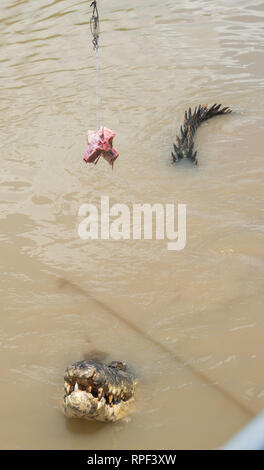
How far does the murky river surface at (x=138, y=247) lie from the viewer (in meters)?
3.30

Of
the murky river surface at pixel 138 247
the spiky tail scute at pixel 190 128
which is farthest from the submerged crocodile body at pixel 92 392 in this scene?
the spiky tail scute at pixel 190 128

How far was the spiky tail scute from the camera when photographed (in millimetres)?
6474

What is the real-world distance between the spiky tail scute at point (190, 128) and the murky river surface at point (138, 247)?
0.14 m

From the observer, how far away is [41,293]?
4.37 m

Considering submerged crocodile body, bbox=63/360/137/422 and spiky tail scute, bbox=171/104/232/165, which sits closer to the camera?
submerged crocodile body, bbox=63/360/137/422

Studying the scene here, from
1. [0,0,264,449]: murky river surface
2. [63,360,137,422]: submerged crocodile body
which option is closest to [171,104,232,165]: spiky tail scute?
[0,0,264,449]: murky river surface

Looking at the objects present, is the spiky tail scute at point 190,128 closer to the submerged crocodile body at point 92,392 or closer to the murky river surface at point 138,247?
the murky river surface at point 138,247

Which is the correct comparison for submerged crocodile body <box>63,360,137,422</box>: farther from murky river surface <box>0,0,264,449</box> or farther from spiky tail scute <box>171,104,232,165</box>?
spiky tail scute <box>171,104,232,165</box>

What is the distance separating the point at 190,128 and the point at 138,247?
252 cm

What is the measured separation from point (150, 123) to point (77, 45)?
12.6ft

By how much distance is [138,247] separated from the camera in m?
4.96

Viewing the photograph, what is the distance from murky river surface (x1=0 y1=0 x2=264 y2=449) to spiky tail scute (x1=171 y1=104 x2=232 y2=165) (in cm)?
14

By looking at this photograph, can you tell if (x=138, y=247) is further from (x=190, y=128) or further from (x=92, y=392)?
(x=190, y=128)

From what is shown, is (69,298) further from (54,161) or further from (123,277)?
(54,161)
